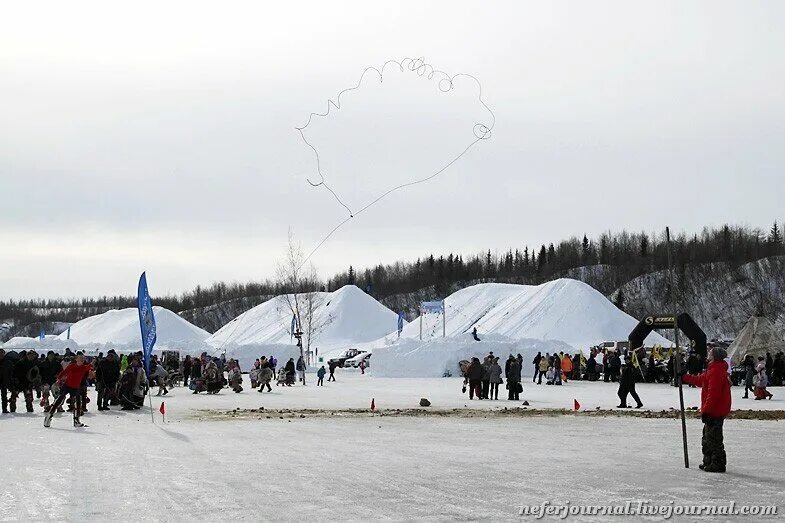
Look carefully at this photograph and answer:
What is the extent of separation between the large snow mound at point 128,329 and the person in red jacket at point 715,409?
9797cm

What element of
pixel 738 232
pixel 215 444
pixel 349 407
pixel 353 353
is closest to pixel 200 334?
pixel 353 353

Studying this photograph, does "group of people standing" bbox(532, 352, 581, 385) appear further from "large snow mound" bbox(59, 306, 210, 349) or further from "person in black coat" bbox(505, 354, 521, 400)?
"large snow mound" bbox(59, 306, 210, 349)

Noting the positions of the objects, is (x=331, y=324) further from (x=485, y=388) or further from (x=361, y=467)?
(x=361, y=467)

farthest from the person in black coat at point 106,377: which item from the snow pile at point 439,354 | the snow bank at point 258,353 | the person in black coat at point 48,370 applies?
the snow bank at point 258,353

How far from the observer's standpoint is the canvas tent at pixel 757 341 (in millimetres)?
42469

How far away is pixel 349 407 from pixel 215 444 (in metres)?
11.1

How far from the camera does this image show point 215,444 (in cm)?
1557

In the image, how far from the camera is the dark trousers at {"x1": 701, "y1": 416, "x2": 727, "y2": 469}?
1188 cm

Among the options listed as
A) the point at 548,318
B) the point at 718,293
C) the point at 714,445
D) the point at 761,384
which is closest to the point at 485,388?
the point at 761,384

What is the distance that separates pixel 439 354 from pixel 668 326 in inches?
633

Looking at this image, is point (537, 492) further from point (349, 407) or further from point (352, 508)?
point (349, 407)

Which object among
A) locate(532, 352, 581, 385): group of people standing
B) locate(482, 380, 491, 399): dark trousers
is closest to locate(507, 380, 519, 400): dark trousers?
locate(482, 380, 491, 399): dark trousers

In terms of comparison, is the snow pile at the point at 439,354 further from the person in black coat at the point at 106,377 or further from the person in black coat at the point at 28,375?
the person in black coat at the point at 28,375

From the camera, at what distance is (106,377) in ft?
83.0
